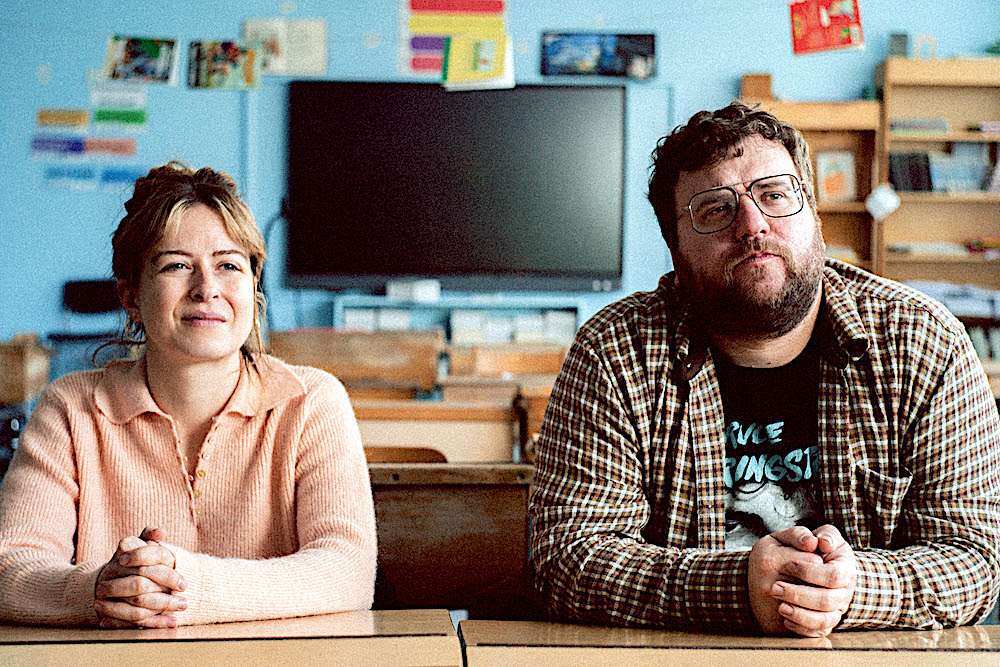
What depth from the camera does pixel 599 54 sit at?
6516 millimetres

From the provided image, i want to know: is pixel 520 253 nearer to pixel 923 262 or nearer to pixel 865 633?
pixel 923 262

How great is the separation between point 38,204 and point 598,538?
587 cm

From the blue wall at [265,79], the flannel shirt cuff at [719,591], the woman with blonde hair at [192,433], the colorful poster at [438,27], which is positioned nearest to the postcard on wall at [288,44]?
the blue wall at [265,79]

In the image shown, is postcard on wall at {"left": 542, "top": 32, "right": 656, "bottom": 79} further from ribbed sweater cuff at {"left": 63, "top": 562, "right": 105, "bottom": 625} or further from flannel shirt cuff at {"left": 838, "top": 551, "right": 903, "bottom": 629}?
ribbed sweater cuff at {"left": 63, "top": 562, "right": 105, "bottom": 625}

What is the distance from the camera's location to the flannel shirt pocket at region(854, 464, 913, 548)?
1528mm

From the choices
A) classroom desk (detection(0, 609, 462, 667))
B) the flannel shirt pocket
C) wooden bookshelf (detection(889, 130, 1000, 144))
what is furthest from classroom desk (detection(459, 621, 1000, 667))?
wooden bookshelf (detection(889, 130, 1000, 144))

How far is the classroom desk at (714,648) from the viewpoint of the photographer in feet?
3.38

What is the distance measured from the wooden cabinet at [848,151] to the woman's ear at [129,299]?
16.5 feet

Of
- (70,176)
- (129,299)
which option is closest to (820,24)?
(129,299)

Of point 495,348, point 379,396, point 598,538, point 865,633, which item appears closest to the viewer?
point 865,633

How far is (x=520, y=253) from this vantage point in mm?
6512

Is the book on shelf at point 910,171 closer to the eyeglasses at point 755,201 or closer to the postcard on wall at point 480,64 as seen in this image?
the postcard on wall at point 480,64

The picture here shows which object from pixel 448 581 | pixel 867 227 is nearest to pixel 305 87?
pixel 867 227

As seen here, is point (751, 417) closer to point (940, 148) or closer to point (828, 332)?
point (828, 332)
